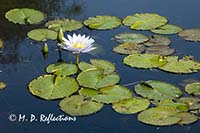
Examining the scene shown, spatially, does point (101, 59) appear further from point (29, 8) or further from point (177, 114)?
point (29, 8)

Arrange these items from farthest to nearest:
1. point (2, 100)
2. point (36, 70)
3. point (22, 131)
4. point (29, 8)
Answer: point (29, 8), point (36, 70), point (2, 100), point (22, 131)

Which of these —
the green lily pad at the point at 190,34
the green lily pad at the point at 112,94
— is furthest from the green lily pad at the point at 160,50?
the green lily pad at the point at 112,94

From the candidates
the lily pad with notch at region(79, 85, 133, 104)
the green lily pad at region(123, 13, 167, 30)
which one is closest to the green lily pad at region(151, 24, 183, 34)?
the green lily pad at region(123, 13, 167, 30)

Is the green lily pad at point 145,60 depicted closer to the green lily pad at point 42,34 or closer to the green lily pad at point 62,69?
the green lily pad at point 62,69

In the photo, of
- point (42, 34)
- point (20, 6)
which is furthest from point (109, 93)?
point (20, 6)

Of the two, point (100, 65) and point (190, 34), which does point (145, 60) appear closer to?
point (100, 65)

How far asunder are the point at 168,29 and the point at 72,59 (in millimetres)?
732

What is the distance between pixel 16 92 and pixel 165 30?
1.14 meters

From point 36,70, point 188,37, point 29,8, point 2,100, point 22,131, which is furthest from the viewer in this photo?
point 29,8

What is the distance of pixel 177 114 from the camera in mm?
2326

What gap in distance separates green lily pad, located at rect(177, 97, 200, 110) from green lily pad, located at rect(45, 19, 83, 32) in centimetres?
103

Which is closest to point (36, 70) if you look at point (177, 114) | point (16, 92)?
point (16, 92)

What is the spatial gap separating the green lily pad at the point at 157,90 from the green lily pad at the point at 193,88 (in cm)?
5

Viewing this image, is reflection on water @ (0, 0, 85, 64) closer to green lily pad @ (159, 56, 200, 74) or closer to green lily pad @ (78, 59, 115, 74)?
green lily pad @ (78, 59, 115, 74)
